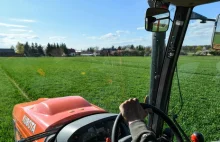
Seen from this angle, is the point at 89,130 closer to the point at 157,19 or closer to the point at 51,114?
the point at 51,114

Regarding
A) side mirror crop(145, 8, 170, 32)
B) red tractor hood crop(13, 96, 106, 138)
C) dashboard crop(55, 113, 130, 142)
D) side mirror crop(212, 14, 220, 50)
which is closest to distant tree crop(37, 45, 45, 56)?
red tractor hood crop(13, 96, 106, 138)

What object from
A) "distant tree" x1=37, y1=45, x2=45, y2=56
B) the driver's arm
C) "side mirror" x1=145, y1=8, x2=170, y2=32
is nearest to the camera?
the driver's arm

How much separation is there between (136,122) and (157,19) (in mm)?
860

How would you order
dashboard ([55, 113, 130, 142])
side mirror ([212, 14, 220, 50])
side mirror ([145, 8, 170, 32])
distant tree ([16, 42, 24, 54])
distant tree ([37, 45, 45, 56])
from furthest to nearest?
distant tree ([16, 42, 24, 54]) → distant tree ([37, 45, 45, 56]) → dashboard ([55, 113, 130, 142]) → side mirror ([145, 8, 170, 32]) → side mirror ([212, 14, 220, 50])

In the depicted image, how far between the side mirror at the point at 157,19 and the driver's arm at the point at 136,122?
696 millimetres

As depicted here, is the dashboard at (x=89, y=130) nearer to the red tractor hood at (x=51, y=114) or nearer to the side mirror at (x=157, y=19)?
the red tractor hood at (x=51, y=114)

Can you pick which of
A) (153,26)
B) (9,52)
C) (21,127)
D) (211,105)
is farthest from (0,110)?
(9,52)

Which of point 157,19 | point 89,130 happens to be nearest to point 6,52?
point 89,130

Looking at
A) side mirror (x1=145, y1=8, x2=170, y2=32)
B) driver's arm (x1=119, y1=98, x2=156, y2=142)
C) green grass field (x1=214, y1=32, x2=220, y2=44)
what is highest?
side mirror (x1=145, y1=8, x2=170, y2=32)

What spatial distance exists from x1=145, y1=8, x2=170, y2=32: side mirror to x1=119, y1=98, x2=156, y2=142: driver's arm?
0.70m

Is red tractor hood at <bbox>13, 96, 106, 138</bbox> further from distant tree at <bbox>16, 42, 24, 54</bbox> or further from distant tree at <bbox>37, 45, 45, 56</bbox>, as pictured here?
distant tree at <bbox>16, 42, 24, 54</bbox>

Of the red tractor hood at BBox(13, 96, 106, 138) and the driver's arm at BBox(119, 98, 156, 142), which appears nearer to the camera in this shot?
the driver's arm at BBox(119, 98, 156, 142)

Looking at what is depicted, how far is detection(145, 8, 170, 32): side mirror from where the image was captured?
1620mm

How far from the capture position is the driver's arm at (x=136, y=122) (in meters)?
1.06
